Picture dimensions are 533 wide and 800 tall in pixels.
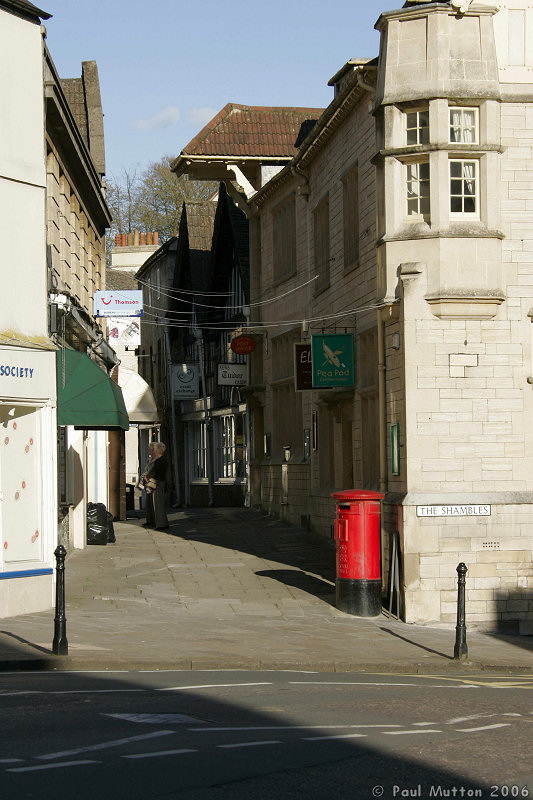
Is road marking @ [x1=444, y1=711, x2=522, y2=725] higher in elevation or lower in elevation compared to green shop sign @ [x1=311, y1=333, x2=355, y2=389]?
lower

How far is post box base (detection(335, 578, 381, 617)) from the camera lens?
17141 millimetres

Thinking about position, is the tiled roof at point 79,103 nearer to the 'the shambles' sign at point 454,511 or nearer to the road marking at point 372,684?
the 'the shambles' sign at point 454,511

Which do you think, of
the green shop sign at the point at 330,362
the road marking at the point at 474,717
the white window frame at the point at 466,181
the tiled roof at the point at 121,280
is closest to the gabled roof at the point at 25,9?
the white window frame at the point at 466,181

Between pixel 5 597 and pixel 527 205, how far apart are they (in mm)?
A: 9586

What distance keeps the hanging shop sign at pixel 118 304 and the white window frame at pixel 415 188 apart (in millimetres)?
9505

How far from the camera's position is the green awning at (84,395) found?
19.6 meters

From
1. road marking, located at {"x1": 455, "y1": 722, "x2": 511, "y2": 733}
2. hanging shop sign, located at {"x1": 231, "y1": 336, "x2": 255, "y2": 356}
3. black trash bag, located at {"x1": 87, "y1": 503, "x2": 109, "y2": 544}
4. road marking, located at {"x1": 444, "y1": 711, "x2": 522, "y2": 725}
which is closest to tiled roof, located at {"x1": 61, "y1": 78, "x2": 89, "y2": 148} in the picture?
hanging shop sign, located at {"x1": 231, "y1": 336, "x2": 255, "y2": 356}

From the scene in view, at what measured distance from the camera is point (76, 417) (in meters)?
19.6

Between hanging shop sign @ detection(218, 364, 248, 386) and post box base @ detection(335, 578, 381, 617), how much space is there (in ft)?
54.1

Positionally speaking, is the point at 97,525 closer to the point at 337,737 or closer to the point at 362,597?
the point at 362,597

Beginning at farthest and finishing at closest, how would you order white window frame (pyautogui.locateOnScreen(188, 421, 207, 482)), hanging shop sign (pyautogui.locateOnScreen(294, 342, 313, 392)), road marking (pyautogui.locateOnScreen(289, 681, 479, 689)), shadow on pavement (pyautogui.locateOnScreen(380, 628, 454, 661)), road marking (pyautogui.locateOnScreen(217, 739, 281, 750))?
white window frame (pyautogui.locateOnScreen(188, 421, 207, 482)) < hanging shop sign (pyautogui.locateOnScreen(294, 342, 313, 392)) < shadow on pavement (pyautogui.locateOnScreen(380, 628, 454, 661)) < road marking (pyautogui.locateOnScreen(289, 681, 479, 689)) < road marking (pyautogui.locateOnScreen(217, 739, 281, 750))

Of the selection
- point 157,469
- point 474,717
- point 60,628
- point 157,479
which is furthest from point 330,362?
point 474,717

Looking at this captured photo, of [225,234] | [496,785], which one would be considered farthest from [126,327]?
[496,785]

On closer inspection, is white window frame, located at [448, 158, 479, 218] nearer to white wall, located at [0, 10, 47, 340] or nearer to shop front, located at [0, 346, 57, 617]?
white wall, located at [0, 10, 47, 340]
